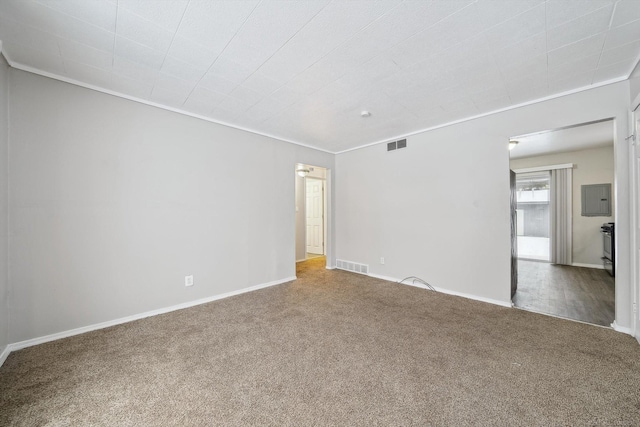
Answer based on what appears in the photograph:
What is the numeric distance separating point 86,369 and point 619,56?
17.3 ft

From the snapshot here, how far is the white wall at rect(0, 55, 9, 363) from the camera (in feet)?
6.72

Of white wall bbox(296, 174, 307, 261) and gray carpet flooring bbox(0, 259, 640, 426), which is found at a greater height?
white wall bbox(296, 174, 307, 261)

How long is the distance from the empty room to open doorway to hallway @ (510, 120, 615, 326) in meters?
0.34

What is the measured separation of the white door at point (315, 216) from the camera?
23.6ft

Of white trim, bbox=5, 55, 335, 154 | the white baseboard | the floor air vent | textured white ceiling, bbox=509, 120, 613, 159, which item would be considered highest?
textured white ceiling, bbox=509, 120, 613, 159

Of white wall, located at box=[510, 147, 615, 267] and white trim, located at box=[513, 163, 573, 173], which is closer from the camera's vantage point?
white wall, located at box=[510, 147, 615, 267]

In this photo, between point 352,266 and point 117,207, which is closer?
point 117,207

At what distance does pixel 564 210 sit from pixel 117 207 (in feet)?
28.2

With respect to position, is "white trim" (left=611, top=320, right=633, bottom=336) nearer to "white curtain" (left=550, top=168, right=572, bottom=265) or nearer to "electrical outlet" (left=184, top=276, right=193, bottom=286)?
"white curtain" (left=550, top=168, right=572, bottom=265)

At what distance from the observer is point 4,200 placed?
82.9 inches

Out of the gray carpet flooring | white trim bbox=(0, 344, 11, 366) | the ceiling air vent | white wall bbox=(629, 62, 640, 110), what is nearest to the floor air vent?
the gray carpet flooring

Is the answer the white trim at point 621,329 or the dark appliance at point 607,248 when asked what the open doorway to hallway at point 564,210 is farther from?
the white trim at point 621,329

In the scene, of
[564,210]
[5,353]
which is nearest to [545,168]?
[564,210]

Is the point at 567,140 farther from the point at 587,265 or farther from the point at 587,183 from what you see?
the point at 587,265
